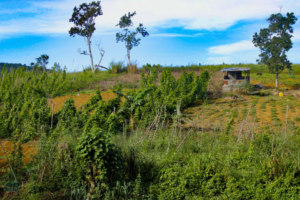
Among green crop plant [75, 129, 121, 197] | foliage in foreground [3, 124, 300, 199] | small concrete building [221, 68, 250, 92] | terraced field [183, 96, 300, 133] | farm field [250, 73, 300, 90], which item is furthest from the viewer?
farm field [250, 73, 300, 90]

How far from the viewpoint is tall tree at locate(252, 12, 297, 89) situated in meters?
14.8

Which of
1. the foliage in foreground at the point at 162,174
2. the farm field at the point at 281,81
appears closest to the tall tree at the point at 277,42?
the farm field at the point at 281,81

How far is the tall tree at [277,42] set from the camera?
14750 mm

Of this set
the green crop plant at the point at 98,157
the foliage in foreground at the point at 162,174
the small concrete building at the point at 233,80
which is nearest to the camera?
the green crop plant at the point at 98,157

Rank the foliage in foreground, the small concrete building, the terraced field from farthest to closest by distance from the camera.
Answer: the small concrete building < the terraced field < the foliage in foreground

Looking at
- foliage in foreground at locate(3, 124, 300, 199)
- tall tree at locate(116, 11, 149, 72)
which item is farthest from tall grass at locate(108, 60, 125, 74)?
foliage in foreground at locate(3, 124, 300, 199)

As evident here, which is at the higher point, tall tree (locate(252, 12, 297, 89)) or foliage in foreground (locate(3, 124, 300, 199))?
tall tree (locate(252, 12, 297, 89))

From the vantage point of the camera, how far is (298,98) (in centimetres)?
1144

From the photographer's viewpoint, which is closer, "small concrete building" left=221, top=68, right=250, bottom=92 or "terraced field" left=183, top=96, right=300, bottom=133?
"terraced field" left=183, top=96, right=300, bottom=133

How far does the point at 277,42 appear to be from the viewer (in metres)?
14.8

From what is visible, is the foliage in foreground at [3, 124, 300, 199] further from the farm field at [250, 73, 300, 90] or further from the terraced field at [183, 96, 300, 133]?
the farm field at [250, 73, 300, 90]

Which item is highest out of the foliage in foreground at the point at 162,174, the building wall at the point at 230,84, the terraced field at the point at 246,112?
the building wall at the point at 230,84

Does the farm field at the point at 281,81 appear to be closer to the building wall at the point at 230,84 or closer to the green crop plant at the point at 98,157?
the building wall at the point at 230,84

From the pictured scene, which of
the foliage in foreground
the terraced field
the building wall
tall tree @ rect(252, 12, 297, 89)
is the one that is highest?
tall tree @ rect(252, 12, 297, 89)
